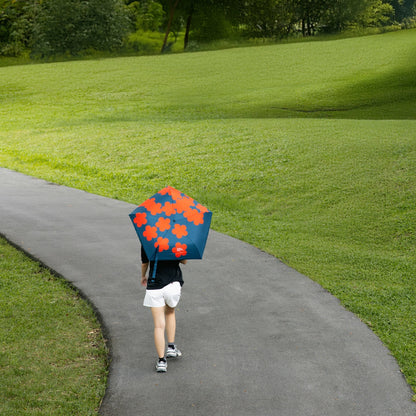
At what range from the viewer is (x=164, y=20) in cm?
5303

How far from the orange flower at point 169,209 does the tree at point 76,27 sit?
41.5 meters

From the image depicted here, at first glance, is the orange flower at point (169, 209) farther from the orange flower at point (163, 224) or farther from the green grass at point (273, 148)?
the green grass at point (273, 148)

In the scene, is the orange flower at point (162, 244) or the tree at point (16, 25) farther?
the tree at point (16, 25)

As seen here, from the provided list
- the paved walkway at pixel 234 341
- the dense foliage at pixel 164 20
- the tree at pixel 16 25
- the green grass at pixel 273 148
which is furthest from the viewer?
the tree at pixel 16 25

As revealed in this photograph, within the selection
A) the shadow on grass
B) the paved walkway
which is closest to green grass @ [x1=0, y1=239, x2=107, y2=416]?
the paved walkway

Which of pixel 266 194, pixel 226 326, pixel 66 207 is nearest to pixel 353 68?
pixel 266 194

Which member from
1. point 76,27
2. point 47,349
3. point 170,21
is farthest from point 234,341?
point 170,21

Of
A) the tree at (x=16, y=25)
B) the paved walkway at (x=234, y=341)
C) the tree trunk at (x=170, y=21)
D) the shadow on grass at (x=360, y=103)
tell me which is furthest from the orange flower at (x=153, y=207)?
the tree at (x=16, y=25)

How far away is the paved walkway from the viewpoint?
4.81 metres

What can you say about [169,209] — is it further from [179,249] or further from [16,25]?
[16,25]

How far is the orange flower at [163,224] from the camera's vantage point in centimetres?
511

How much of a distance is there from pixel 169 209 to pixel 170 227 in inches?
6.3

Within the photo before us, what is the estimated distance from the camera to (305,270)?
832 centimetres

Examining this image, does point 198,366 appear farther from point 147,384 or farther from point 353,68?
point 353,68
